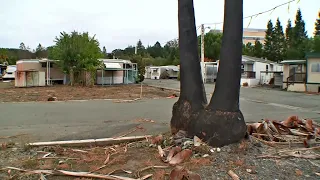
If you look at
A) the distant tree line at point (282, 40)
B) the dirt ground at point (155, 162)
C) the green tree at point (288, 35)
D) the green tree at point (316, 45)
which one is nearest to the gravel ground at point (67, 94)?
the dirt ground at point (155, 162)

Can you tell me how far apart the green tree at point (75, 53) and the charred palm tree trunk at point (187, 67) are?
24862 millimetres

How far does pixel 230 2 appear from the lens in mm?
4719

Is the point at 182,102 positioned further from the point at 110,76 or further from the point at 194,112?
the point at 110,76

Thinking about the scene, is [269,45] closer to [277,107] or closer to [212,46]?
[212,46]

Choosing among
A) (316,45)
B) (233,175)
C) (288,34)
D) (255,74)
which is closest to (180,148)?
(233,175)

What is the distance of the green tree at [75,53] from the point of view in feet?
93.6

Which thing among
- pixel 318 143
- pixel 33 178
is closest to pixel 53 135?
pixel 33 178

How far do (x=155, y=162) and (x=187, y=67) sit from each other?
2019mm

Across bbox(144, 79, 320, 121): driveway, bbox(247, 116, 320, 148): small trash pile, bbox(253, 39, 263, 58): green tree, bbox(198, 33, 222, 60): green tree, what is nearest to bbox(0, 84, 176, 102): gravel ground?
bbox(144, 79, 320, 121): driveway

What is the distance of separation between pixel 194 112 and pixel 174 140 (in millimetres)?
650

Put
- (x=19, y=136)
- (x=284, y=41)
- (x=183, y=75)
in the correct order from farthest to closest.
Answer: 1. (x=284, y=41)
2. (x=19, y=136)
3. (x=183, y=75)

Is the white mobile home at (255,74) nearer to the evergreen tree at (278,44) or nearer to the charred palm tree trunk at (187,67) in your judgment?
the evergreen tree at (278,44)

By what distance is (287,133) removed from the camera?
6.05 meters

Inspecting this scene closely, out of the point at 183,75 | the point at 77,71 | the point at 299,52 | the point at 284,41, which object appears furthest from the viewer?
the point at 284,41
